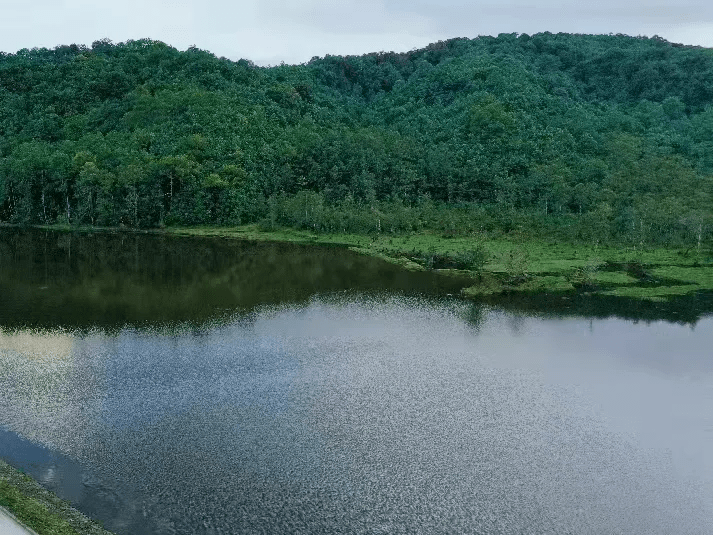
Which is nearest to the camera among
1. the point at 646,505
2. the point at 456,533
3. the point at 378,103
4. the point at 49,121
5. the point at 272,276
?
the point at 456,533

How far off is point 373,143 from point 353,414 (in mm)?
64909

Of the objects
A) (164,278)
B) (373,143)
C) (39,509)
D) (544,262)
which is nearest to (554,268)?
(544,262)

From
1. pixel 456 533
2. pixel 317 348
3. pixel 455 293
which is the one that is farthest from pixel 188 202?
pixel 456 533

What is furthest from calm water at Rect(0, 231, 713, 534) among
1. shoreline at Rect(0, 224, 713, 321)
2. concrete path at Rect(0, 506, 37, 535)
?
shoreline at Rect(0, 224, 713, 321)

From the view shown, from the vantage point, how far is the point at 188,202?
78.0 metres

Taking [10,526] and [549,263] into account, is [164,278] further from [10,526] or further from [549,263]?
[10,526]

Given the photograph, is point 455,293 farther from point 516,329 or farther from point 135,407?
point 135,407

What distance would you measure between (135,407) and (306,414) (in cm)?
665

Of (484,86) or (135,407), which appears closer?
(135,407)

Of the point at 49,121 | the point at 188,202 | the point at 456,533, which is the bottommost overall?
the point at 456,533

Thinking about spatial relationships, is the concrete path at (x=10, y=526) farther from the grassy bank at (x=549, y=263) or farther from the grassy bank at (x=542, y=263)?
the grassy bank at (x=549, y=263)

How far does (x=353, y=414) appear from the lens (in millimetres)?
27406

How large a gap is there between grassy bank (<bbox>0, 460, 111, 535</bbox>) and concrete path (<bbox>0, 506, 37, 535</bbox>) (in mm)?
375

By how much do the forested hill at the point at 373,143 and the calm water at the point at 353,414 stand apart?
1209 inches
